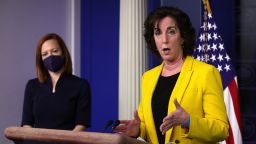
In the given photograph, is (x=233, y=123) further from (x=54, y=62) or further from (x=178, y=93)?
(x=178, y=93)

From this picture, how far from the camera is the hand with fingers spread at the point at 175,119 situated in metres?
2.09

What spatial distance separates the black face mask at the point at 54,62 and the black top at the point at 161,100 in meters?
1.18

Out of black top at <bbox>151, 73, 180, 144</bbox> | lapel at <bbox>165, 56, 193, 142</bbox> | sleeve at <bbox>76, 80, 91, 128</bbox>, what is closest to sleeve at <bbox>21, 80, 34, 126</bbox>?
sleeve at <bbox>76, 80, 91, 128</bbox>

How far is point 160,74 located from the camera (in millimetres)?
2617

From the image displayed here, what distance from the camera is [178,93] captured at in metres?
2.41

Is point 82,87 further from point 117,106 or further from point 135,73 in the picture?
point 117,106

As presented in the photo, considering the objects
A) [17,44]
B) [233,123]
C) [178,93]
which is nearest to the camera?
[178,93]

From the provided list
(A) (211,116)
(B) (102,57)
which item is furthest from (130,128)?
(B) (102,57)

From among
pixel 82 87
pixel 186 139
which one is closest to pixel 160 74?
pixel 186 139

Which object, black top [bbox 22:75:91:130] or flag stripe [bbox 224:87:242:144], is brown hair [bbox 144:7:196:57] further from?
flag stripe [bbox 224:87:242:144]

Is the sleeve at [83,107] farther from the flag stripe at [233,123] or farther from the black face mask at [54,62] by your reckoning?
the flag stripe at [233,123]

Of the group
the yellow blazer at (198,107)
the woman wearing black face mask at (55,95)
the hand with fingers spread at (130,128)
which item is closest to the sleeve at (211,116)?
the yellow blazer at (198,107)

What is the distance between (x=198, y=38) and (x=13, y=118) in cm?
191

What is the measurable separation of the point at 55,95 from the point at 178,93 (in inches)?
51.3
